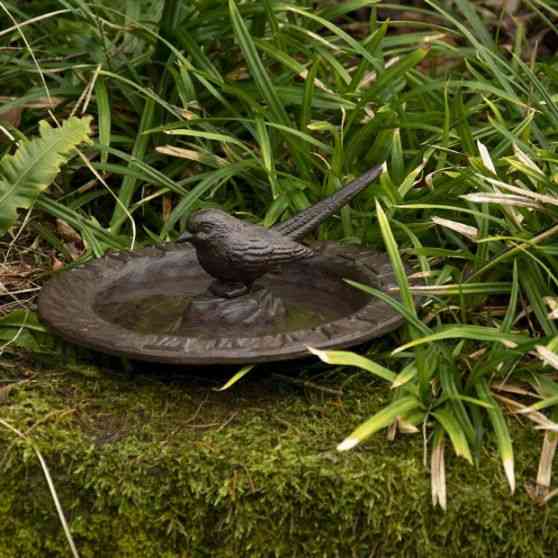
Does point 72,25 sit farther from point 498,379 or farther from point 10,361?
point 498,379

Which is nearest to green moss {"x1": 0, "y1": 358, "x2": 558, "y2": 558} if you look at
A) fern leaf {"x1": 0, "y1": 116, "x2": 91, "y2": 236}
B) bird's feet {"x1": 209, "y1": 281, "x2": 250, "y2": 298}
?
bird's feet {"x1": 209, "y1": 281, "x2": 250, "y2": 298}

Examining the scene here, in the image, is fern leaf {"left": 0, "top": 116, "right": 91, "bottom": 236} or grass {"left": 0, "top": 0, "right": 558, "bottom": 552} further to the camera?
fern leaf {"left": 0, "top": 116, "right": 91, "bottom": 236}

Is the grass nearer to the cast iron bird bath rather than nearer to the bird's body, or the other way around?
the cast iron bird bath

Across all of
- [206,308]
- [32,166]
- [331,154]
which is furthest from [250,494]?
[331,154]

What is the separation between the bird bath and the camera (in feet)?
8.53

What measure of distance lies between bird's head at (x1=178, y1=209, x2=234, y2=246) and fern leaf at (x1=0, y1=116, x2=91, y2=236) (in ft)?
1.70

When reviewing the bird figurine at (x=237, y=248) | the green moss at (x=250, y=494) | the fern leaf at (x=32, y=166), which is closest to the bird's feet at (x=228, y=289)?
the bird figurine at (x=237, y=248)

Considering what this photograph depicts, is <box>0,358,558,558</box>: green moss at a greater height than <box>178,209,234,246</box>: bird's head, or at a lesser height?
lesser

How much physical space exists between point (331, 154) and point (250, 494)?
147cm

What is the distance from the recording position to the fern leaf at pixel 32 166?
10.0 feet

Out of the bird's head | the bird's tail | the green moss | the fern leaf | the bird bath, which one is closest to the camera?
the green moss

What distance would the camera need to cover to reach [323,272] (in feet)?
10.3

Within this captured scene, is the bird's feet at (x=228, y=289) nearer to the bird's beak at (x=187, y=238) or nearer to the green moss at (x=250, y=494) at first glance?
the bird's beak at (x=187, y=238)

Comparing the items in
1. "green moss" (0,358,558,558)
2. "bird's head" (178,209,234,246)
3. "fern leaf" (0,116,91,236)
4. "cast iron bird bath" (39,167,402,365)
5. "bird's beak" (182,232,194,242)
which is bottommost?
"green moss" (0,358,558,558)
